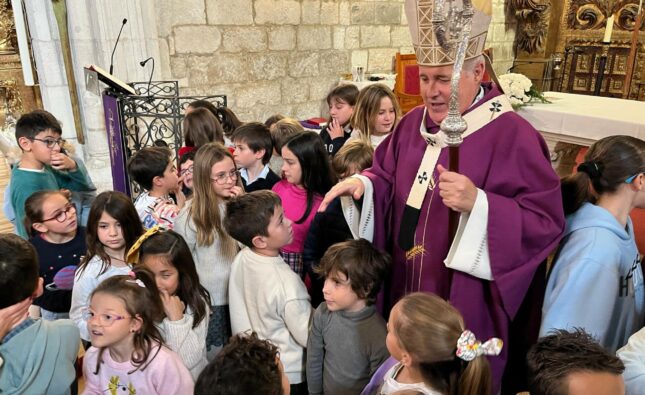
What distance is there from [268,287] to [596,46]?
8502mm

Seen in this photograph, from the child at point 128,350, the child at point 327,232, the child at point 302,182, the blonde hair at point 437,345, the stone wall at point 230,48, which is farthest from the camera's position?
the stone wall at point 230,48

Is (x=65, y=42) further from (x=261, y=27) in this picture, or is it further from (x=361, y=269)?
(x=361, y=269)

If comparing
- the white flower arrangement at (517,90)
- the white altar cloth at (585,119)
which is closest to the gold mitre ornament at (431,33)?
the white altar cloth at (585,119)

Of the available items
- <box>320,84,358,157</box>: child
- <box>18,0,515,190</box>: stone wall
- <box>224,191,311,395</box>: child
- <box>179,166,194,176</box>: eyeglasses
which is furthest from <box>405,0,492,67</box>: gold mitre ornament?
<box>18,0,515,190</box>: stone wall

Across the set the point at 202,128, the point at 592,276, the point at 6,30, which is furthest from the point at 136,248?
the point at 6,30

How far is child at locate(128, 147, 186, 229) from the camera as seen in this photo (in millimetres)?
2697

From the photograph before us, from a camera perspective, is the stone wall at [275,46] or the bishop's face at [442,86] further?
the stone wall at [275,46]

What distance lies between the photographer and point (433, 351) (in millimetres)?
1371

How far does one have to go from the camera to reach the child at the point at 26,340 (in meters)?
1.51

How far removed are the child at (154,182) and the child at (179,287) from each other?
1.93 ft

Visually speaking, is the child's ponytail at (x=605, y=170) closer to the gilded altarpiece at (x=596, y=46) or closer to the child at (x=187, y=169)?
the child at (x=187, y=169)

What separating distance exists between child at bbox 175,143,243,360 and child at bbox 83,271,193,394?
669 mm

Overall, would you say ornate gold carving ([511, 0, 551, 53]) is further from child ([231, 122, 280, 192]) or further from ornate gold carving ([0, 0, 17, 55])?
ornate gold carving ([0, 0, 17, 55])

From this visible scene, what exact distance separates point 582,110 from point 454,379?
3173mm
